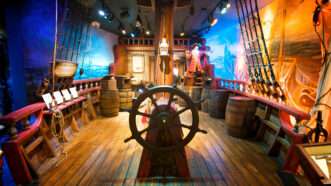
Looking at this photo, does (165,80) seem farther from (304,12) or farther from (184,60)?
(184,60)

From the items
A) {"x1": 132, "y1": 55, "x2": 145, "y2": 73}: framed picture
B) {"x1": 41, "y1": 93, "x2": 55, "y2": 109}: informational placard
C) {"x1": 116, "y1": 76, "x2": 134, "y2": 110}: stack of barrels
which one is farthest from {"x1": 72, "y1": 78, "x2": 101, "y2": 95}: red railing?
{"x1": 132, "y1": 55, "x2": 145, "y2": 73}: framed picture

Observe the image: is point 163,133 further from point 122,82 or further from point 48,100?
point 122,82

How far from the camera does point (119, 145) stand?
108 inches

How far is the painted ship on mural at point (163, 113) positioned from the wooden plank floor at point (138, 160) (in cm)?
2

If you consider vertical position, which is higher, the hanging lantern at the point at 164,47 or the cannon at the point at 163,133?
the hanging lantern at the point at 164,47

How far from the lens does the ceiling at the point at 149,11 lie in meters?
4.13

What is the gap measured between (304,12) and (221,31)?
4.57 meters

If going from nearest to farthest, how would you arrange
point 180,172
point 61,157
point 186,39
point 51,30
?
point 180,172 < point 61,157 < point 51,30 < point 186,39

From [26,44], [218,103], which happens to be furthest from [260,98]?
[26,44]

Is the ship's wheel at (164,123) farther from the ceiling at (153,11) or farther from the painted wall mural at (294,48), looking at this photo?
the ceiling at (153,11)

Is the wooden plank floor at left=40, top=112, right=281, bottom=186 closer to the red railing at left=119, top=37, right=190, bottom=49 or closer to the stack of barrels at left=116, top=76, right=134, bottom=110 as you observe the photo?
the stack of barrels at left=116, top=76, right=134, bottom=110

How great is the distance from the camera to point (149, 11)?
550 cm

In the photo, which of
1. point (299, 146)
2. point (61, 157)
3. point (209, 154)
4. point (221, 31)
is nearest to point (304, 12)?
point (299, 146)

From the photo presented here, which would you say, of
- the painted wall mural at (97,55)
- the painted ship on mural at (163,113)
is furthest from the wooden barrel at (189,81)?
the painted wall mural at (97,55)
